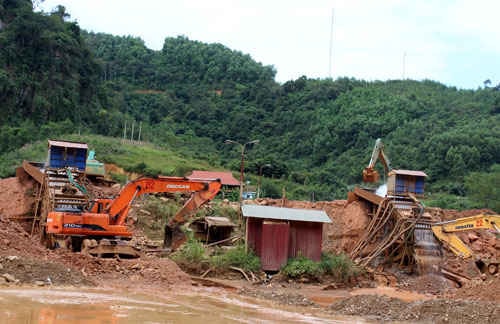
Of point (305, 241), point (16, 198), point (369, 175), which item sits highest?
point (369, 175)

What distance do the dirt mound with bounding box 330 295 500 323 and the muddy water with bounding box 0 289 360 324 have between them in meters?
1.05

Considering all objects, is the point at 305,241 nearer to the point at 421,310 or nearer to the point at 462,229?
the point at 462,229

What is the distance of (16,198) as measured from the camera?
34.9m

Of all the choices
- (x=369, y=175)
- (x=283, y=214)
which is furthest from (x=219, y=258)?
(x=369, y=175)

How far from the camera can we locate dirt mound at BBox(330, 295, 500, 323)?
16.8 meters

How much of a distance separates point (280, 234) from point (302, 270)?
6.02 feet

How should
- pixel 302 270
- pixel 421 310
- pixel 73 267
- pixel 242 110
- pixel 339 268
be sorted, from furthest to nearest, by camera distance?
pixel 242 110, pixel 339 268, pixel 302 270, pixel 73 267, pixel 421 310

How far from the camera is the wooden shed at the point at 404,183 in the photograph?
117 feet

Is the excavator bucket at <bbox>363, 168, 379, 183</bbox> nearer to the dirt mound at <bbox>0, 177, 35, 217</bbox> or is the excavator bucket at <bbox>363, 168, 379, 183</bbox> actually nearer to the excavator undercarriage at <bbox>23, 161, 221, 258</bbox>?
the excavator undercarriage at <bbox>23, 161, 221, 258</bbox>

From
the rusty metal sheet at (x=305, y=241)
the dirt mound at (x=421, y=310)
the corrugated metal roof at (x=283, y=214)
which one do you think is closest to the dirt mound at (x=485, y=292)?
the dirt mound at (x=421, y=310)

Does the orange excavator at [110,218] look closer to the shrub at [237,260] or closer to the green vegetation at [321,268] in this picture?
the shrub at [237,260]

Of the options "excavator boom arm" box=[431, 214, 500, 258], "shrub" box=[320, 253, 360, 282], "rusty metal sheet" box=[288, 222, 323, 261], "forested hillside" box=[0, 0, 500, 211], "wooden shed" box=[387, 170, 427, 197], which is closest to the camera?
"excavator boom arm" box=[431, 214, 500, 258]

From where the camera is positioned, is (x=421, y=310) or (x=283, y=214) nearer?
(x=421, y=310)

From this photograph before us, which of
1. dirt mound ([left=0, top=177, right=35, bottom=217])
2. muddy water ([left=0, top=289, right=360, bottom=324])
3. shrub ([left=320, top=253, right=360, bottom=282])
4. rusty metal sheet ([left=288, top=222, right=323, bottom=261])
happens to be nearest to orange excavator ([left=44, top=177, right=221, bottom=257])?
rusty metal sheet ([left=288, top=222, right=323, bottom=261])
